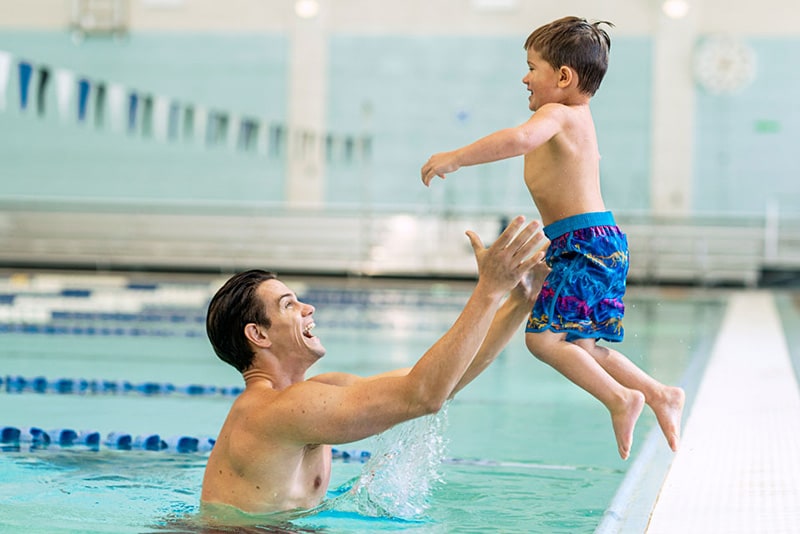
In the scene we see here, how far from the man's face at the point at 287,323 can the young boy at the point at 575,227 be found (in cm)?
62

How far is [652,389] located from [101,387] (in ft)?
10.1

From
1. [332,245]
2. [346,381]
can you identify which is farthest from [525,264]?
[332,245]

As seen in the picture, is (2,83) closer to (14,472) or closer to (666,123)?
(14,472)

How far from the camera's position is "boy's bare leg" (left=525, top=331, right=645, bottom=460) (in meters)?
2.72

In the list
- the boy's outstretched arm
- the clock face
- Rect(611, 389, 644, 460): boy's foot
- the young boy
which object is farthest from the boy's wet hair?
the clock face

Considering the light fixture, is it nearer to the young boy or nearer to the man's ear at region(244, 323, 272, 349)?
the young boy

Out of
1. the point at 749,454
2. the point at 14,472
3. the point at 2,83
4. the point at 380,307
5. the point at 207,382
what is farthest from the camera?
the point at 380,307

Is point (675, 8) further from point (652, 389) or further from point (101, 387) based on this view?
point (652, 389)

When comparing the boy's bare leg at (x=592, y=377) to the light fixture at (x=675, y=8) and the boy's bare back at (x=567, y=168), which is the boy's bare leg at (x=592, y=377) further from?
the light fixture at (x=675, y=8)

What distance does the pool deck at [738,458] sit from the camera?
230cm

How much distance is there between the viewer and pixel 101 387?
5.20 m

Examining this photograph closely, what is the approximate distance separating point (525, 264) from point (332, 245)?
14139mm

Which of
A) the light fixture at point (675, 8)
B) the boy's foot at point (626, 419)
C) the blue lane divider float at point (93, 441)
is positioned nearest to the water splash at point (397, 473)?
the boy's foot at point (626, 419)

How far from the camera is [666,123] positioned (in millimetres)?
16188
